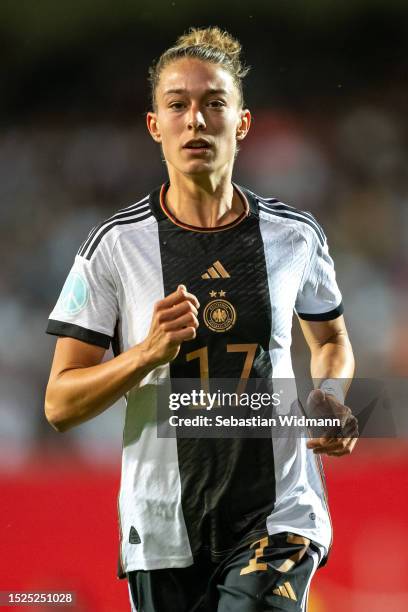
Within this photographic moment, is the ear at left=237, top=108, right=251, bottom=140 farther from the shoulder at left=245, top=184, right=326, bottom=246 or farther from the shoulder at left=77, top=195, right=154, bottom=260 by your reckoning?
the shoulder at left=77, top=195, right=154, bottom=260

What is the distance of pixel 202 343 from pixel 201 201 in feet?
1.03

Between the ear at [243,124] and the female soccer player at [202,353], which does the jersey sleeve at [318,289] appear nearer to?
the female soccer player at [202,353]

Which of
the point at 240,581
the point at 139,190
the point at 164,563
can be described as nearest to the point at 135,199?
the point at 139,190

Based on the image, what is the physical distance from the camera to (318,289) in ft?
6.61

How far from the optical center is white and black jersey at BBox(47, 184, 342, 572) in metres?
1.74

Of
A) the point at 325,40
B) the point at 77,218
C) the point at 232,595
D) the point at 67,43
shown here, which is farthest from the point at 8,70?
the point at 232,595

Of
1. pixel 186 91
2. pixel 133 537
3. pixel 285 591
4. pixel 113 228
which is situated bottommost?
pixel 285 591

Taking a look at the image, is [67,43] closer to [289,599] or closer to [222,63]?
[222,63]

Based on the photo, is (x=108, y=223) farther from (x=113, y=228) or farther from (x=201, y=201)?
(x=201, y=201)

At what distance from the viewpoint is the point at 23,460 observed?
287 centimetres

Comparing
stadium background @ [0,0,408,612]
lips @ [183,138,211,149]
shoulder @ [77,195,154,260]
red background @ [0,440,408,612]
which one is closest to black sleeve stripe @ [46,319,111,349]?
shoulder @ [77,195,154,260]

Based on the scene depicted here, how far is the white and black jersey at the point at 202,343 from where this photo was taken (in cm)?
174

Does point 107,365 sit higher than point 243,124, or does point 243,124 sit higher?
point 243,124

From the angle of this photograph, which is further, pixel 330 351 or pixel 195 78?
pixel 330 351
